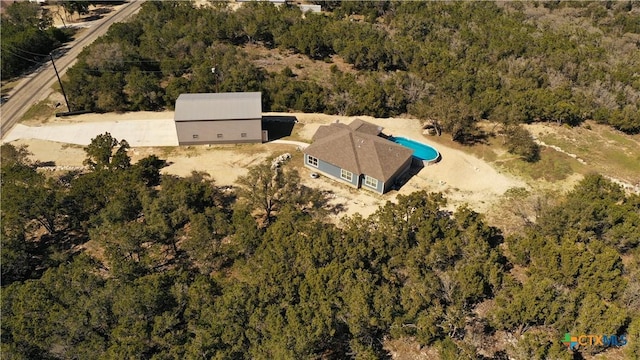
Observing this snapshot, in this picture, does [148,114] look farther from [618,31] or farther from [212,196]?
[618,31]

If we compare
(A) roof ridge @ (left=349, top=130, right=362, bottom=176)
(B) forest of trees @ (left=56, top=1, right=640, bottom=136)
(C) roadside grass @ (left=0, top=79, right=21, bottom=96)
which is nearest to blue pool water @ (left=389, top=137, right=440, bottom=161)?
(B) forest of trees @ (left=56, top=1, right=640, bottom=136)

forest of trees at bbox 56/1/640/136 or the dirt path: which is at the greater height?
forest of trees at bbox 56/1/640/136

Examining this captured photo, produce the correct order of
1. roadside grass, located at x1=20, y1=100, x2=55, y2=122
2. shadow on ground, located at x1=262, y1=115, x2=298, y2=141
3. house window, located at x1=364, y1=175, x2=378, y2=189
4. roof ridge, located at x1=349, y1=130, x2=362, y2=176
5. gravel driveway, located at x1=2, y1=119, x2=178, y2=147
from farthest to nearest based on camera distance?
1. roadside grass, located at x1=20, y1=100, x2=55, y2=122
2. shadow on ground, located at x1=262, y1=115, x2=298, y2=141
3. gravel driveway, located at x1=2, y1=119, x2=178, y2=147
4. roof ridge, located at x1=349, y1=130, x2=362, y2=176
5. house window, located at x1=364, y1=175, x2=378, y2=189

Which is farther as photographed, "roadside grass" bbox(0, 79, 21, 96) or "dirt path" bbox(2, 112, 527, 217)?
"roadside grass" bbox(0, 79, 21, 96)

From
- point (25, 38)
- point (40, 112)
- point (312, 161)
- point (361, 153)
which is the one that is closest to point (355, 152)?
point (361, 153)

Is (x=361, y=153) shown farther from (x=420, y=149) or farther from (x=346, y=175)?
(x=420, y=149)

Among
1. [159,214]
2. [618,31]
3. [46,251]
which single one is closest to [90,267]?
[159,214]

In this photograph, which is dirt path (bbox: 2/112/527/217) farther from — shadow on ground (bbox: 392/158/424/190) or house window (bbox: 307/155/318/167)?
house window (bbox: 307/155/318/167)
